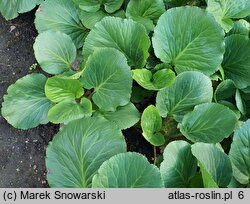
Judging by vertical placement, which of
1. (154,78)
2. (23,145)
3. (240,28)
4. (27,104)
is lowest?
(23,145)

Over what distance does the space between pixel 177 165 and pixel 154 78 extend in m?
0.34

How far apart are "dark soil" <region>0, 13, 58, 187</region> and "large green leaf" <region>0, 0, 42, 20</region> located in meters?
0.12

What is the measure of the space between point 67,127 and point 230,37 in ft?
2.18

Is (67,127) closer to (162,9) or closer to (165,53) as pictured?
(165,53)

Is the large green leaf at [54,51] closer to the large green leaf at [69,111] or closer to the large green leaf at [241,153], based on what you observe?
the large green leaf at [69,111]

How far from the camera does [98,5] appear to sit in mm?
1596

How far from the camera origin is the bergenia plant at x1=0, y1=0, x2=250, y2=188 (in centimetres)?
126

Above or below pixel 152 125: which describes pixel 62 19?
above

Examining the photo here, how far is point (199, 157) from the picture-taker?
121cm

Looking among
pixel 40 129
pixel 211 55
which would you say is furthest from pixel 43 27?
pixel 211 55

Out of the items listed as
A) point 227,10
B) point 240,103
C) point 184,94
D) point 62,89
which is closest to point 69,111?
point 62,89

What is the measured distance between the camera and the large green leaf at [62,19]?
63.1 inches

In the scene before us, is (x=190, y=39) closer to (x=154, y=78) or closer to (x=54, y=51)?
(x=154, y=78)

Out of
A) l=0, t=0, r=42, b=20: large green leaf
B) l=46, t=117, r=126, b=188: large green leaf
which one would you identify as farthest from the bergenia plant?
l=0, t=0, r=42, b=20: large green leaf
